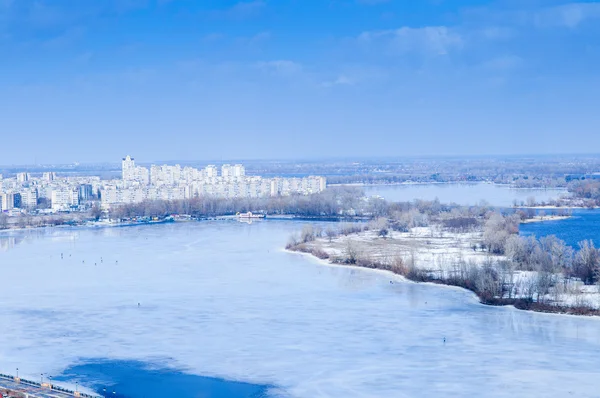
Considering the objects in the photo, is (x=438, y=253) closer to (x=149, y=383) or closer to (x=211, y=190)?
(x=149, y=383)

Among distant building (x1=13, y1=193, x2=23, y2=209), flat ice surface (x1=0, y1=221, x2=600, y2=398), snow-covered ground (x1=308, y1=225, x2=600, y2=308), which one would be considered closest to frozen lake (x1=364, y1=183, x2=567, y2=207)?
snow-covered ground (x1=308, y1=225, x2=600, y2=308)

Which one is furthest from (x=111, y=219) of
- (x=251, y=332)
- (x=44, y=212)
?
(x=251, y=332)

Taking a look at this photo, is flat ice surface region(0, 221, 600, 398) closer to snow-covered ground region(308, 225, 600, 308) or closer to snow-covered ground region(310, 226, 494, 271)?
snow-covered ground region(308, 225, 600, 308)

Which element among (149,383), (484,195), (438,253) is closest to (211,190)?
(484,195)

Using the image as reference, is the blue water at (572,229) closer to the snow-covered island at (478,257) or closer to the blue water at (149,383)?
the snow-covered island at (478,257)

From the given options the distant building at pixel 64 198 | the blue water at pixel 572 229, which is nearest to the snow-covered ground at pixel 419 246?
the blue water at pixel 572 229
